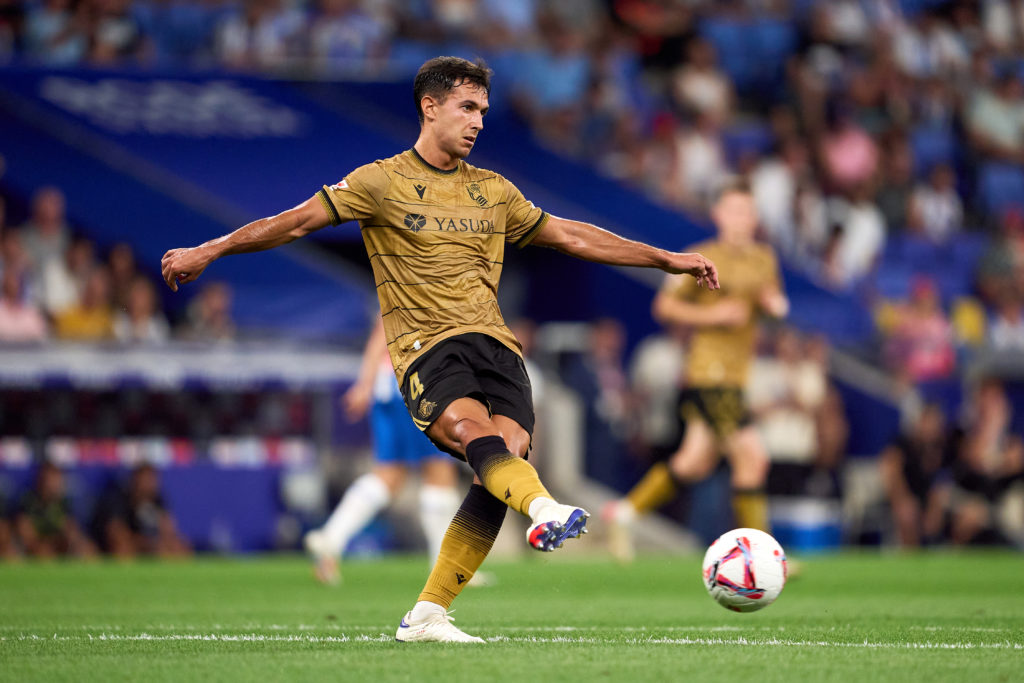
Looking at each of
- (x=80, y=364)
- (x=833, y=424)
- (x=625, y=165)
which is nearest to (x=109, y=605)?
(x=80, y=364)

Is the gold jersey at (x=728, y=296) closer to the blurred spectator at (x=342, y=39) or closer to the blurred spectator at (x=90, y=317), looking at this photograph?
the blurred spectator at (x=90, y=317)

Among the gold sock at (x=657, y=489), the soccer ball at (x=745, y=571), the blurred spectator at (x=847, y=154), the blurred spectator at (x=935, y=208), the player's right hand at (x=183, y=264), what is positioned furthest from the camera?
the blurred spectator at (x=935, y=208)

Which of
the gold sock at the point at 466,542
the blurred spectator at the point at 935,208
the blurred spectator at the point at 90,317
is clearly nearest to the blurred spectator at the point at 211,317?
the blurred spectator at the point at 90,317

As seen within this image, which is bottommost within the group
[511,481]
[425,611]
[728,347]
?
[425,611]

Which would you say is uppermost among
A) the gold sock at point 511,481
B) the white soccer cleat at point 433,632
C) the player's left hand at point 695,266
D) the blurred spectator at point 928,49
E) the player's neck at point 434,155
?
the blurred spectator at point 928,49

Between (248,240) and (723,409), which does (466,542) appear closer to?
(248,240)

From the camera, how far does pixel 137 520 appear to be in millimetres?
14289

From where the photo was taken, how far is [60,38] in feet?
59.6

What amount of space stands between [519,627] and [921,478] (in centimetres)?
1011

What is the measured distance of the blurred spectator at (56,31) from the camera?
18109mm

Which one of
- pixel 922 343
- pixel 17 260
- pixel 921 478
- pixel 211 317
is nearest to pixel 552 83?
pixel 922 343

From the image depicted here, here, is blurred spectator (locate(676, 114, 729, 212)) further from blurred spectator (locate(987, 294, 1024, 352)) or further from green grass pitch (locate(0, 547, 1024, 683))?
green grass pitch (locate(0, 547, 1024, 683))

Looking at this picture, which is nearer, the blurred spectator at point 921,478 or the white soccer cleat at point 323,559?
the white soccer cleat at point 323,559

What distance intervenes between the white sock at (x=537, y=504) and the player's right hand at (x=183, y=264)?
150 centimetres
